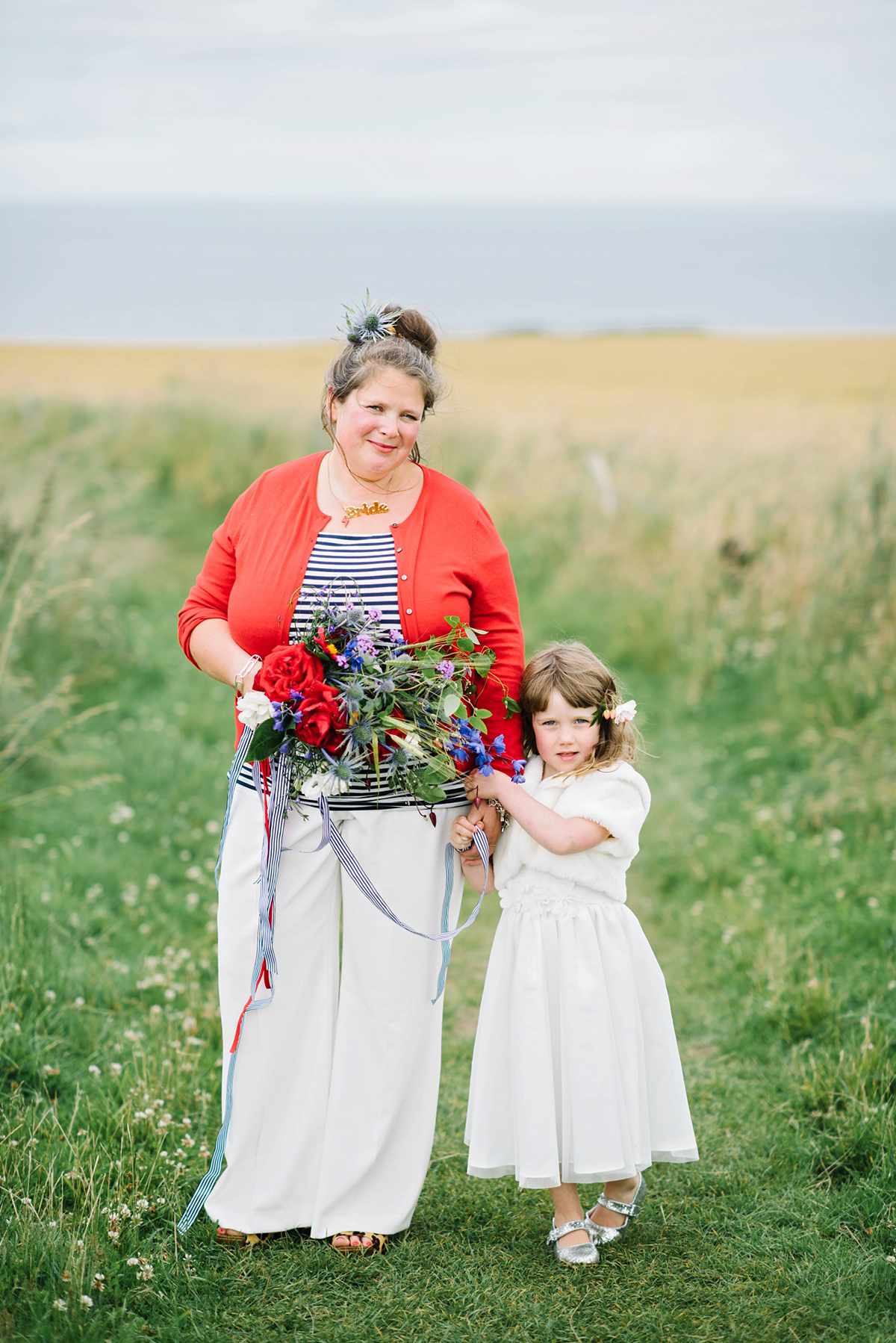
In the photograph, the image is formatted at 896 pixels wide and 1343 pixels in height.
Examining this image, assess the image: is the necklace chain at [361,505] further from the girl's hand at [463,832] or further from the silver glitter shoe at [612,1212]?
the silver glitter shoe at [612,1212]

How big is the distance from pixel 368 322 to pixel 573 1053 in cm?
201

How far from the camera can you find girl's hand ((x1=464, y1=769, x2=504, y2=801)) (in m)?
3.18

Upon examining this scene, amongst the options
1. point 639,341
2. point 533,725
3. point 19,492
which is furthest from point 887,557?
point 639,341

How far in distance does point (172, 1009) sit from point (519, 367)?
26038 mm

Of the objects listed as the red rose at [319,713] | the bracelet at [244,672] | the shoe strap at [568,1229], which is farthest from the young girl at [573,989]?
the bracelet at [244,672]

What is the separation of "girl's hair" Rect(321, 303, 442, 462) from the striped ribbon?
0.97m

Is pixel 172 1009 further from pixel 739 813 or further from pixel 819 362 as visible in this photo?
pixel 819 362

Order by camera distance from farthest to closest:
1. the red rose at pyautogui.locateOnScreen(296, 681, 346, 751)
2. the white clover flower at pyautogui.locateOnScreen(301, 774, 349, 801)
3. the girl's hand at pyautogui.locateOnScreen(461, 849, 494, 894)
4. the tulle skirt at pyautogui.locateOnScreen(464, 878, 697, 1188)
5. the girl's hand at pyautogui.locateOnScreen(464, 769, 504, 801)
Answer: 1. the girl's hand at pyautogui.locateOnScreen(461, 849, 494, 894)
2. the girl's hand at pyautogui.locateOnScreen(464, 769, 504, 801)
3. the tulle skirt at pyautogui.locateOnScreen(464, 878, 697, 1188)
4. the white clover flower at pyautogui.locateOnScreen(301, 774, 349, 801)
5. the red rose at pyautogui.locateOnScreen(296, 681, 346, 751)

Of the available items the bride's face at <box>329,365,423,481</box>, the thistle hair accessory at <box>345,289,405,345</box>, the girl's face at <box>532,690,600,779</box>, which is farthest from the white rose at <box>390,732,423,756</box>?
the thistle hair accessory at <box>345,289,405,345</box>

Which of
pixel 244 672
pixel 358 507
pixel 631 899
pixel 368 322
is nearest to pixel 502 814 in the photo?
pixel 244 672

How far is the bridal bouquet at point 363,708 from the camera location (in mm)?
2818

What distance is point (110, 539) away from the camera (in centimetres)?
975

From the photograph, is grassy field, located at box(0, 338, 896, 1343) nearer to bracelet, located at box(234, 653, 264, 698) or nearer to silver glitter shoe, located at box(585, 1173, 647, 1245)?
silver glitter shoe, located at box(585, 1173, 647, 1245)

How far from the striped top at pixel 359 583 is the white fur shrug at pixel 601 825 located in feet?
0.88
